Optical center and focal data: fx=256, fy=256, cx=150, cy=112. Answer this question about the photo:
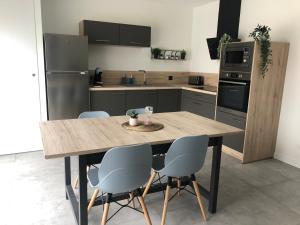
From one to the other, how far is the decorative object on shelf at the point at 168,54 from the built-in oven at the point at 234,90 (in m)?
1.74

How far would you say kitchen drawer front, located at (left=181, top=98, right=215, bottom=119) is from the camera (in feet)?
14.8

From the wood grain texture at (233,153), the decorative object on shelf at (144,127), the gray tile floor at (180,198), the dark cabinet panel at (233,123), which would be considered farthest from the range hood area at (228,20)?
the decorative object on shelf at (144,127)

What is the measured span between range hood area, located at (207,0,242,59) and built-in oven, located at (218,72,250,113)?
1.04 m

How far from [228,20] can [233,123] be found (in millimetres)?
1961

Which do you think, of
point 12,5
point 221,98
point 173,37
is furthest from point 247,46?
point 12,5

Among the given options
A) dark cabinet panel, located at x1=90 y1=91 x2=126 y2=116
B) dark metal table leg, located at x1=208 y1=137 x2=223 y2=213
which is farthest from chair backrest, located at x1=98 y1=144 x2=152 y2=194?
dark cabinet panel, located at x1=90 y1=91 x2=126 y2=116

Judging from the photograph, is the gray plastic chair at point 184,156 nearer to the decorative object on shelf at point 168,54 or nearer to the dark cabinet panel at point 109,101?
the dark cabinet panel at point 109,101

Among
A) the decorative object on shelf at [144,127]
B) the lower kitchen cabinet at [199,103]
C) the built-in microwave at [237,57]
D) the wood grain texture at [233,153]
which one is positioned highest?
the built-in microwave at [237,57]

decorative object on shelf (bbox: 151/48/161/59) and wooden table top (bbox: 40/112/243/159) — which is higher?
decorative object on shelf (bbox: 151/48/161/59)

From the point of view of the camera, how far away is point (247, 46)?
11.6 ft

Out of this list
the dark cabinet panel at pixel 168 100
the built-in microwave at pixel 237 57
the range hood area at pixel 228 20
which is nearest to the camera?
the built-in microwave at pixel 237 57

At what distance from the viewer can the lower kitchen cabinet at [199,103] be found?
14.7ft

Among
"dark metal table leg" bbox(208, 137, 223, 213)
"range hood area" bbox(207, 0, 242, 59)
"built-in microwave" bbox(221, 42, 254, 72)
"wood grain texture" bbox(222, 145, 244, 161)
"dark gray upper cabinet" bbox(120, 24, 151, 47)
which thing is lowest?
"wood grain texture" bbox(222, 145, 244, 161)

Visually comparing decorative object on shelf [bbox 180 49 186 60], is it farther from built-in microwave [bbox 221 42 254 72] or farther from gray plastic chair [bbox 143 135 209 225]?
Result: gray plastic chair [bbox 143 135 209 225]
